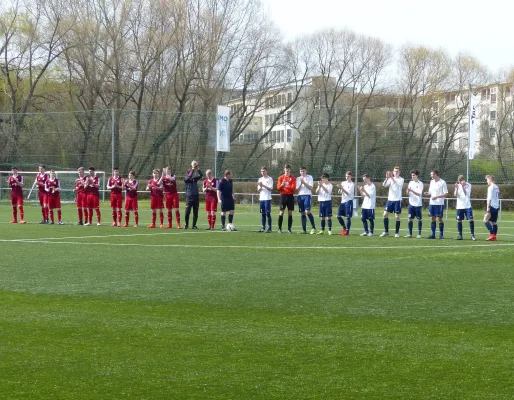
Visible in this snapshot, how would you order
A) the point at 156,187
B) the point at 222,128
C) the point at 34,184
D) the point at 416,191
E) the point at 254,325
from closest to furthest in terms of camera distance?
the point at 254,325
the point at 416,191
the point at 156,187
the point at 222,128
the point at 34,184

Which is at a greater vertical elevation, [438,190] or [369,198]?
[438,190]

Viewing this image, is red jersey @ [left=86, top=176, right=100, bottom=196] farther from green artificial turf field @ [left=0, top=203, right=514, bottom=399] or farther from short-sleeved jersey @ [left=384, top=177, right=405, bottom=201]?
green artificial turf field @ [left=0, top=203, right=514, bottom=399]

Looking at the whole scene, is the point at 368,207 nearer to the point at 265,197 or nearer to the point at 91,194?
the point at 265,197

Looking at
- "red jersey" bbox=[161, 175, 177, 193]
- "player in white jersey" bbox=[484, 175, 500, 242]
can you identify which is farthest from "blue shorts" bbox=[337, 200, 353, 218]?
"red jersey" bbox=[161, 175, 177, 193]

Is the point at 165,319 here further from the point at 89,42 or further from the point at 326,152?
the point at 89,42

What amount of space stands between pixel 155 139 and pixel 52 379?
37.5 metres

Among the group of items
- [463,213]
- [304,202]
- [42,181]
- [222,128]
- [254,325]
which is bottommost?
[254,325]

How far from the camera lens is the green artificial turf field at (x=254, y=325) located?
20.2 feet

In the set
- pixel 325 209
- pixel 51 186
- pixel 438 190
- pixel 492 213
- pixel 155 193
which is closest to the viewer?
pixel 492 213

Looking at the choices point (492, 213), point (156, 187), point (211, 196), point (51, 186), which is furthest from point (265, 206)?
point (51, 186)

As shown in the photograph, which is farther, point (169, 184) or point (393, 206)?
point (169, 184)

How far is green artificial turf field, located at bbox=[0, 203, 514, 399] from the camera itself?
6160 millimetres

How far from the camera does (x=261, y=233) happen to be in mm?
23812

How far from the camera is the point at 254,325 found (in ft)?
27.9
